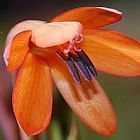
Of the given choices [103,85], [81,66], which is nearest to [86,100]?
[81,66]

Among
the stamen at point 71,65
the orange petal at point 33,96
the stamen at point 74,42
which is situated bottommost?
the orange petal at point 33,96

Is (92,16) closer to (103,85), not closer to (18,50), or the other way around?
(18,50)

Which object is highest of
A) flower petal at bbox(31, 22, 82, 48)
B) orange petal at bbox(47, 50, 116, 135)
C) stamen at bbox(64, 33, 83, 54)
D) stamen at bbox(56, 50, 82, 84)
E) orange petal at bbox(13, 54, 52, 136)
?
flower petal at bbox(31, 22, 82, 48)

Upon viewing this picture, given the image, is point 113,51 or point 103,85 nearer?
point 113,51

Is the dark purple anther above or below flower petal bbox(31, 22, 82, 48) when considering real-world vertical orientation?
below

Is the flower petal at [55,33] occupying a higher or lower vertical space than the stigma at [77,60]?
higher
